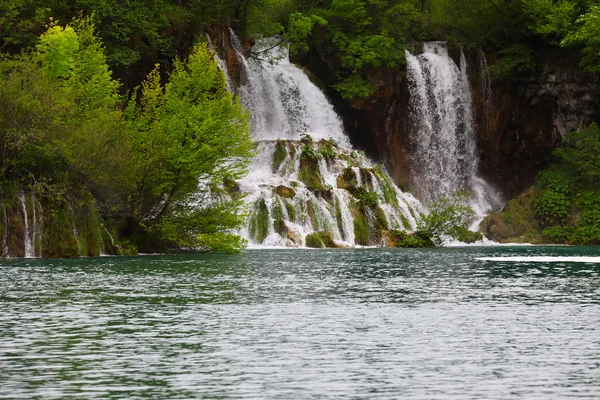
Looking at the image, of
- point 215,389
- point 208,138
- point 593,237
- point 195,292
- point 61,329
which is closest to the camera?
point 215,389

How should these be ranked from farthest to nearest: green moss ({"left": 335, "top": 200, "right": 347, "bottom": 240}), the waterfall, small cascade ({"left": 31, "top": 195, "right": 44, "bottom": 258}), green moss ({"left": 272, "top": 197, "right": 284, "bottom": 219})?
the waterfall < green moss ({"left": 335, "top": 200, "right": 347, "bottom": 240}) < green moss ({"left": 272, "top": 197, "right": 284, "bottom": 219}) < small cascade ({"left": 31, "top": 195, "right": 44, "bottom": 258})

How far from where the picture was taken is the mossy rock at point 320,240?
66.2 meters

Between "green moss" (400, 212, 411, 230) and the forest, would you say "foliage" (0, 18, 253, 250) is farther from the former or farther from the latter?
"green moss" (400, 212, 411, 230)

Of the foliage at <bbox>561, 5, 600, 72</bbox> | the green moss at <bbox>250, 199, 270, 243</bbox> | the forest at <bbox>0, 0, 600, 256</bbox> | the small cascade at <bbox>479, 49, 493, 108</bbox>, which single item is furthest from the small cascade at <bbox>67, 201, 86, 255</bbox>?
the small cascade at <bbox>479, 49, 493, 108</bbox>

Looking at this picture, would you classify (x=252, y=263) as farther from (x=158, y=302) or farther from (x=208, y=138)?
(x=158, y=302)

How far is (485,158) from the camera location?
88812mm

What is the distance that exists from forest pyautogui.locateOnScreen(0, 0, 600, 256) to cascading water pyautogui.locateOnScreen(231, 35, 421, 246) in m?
2.58

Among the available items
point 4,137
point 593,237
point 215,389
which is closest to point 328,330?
point 215,389

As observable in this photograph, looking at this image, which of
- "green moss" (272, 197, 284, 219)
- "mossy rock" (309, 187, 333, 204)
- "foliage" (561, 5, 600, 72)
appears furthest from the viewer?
"foliage" (561, 5, 600, 72)

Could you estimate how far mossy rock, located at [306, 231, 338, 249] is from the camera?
217ft

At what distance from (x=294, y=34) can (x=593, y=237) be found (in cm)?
2739

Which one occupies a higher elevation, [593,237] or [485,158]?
[485,158]

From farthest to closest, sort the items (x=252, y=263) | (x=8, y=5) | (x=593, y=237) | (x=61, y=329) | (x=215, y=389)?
1. (x=593, y=237)
2. (x=8, y=5)
3. (x=252, y=263)
4. (x=61, y=329)
5. (x=215, y=389)

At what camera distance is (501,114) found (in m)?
87.9
